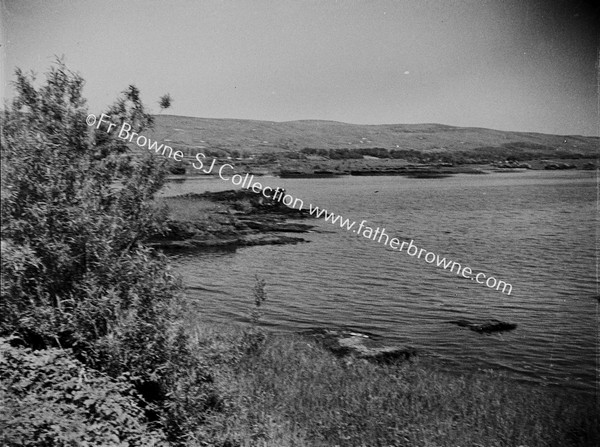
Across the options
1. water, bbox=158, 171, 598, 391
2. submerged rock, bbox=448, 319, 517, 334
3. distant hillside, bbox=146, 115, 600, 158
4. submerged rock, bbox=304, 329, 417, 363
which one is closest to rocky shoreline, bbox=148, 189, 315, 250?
water, bbox=158, 171, 598, 391

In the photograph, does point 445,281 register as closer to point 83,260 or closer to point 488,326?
point 488,326

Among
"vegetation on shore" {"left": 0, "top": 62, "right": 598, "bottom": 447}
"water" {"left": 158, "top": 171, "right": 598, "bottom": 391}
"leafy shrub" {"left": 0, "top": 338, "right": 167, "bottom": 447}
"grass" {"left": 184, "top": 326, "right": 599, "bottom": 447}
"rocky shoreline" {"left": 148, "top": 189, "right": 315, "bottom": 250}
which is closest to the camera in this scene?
"leafy shrub" {"left": 0, "top": 338, "right": 167, "bottom": 447}

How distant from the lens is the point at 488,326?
674 inches

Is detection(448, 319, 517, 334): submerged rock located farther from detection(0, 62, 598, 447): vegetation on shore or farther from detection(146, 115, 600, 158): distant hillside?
detection(146, 115, 600, 158): distant hillside

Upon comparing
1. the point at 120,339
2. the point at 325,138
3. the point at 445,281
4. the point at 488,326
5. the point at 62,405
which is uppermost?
Result: the point at 325,138

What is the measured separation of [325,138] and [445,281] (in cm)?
1060

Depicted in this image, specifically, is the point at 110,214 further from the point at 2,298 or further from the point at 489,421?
the point at 489,421

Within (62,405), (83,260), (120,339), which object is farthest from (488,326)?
(62,405)

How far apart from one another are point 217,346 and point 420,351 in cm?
757

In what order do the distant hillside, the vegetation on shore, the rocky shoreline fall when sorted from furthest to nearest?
the rocky shoreline → the distant hillside → the vegetation on shore

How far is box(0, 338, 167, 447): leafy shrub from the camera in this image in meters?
6.45

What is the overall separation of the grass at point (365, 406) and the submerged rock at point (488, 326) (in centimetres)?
440

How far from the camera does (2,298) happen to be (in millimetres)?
8180

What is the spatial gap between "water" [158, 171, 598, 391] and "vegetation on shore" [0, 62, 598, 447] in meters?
5.38
